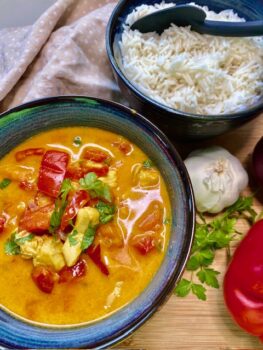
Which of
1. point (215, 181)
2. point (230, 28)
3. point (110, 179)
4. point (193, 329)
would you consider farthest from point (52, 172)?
point (230, 28)

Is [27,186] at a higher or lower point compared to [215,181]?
higher

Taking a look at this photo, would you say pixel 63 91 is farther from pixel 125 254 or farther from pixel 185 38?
pixel 125 254

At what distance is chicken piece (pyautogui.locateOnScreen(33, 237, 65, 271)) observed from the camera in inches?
68.7

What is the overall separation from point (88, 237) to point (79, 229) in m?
0.04

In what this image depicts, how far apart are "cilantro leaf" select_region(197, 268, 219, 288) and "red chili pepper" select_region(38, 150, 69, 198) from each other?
26.1 inches

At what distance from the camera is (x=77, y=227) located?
1.77 metres

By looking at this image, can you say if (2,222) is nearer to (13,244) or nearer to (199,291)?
(13,244)

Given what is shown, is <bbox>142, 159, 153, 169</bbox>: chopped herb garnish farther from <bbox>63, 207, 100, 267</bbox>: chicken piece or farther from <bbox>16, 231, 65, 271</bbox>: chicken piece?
<bbox>16, 231, 65, 271</bbox>: chicken piece

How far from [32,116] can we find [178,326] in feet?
3.25

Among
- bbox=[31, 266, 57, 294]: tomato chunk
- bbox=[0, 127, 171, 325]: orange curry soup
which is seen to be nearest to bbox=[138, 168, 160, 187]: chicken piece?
bbox=[0, 127, 171, 325]: orange curry soup

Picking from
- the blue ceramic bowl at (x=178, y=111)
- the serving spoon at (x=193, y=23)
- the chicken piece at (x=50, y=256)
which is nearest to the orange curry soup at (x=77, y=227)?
the chicken piece at (x=50, y=256)

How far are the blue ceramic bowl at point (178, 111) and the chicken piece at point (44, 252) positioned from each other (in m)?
0.66

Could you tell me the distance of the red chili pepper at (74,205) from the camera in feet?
5.86

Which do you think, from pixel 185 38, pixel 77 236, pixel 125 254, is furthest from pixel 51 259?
pixel 185 38
